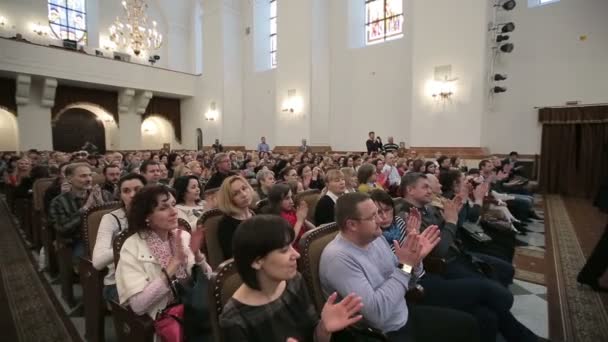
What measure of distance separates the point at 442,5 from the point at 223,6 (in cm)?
A: 953

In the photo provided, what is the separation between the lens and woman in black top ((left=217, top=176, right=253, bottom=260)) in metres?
2.12

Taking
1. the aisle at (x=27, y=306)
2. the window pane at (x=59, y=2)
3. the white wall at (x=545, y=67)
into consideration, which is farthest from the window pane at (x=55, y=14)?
the white wall at (x=545, y=67)

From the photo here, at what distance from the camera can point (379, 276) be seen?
5.13 feet

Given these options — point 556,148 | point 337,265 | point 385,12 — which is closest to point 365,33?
point 385,12

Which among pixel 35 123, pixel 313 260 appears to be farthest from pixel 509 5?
pixel 35 123

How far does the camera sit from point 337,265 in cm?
143

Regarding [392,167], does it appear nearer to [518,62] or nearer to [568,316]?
[568,316]

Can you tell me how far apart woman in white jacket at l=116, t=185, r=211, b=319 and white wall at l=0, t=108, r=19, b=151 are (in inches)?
587

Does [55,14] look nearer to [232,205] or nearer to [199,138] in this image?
[199,138]

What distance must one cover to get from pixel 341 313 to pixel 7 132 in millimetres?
16421

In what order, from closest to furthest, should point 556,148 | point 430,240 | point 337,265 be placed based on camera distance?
1. point 337,265
2. point 430,240
3. point 556,148

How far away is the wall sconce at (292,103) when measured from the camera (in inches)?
456

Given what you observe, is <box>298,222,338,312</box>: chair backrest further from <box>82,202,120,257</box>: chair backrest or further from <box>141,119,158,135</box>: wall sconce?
<box>141,119,158,135</box>: wall sconce

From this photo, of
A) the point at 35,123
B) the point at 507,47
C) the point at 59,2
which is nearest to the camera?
the point at 507,47
